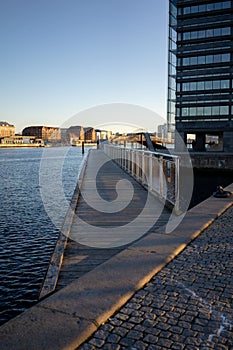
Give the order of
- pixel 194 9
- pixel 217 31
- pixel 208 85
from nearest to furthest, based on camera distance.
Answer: pixel 217 31 → pixel 194 9 → pixel 208 85

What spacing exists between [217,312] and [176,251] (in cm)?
176

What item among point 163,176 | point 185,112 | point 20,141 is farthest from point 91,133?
point 163,176

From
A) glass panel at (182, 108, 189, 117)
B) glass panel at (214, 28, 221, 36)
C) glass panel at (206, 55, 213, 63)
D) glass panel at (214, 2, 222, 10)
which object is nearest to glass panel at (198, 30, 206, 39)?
glass panel at (214, 28, 221, 36)

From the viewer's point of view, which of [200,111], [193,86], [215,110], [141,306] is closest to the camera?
[141,306]

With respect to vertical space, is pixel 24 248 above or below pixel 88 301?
below

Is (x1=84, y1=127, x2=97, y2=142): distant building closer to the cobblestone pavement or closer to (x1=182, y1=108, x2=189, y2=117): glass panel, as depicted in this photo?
(x1=182, y1=108, x2=189, y2=117): glass panel

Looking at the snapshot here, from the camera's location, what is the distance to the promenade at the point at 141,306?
2854mm

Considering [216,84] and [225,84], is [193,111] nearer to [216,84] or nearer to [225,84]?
[216,84]

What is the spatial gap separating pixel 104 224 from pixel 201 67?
186 feet

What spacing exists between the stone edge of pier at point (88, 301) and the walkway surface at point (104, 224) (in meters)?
0.38

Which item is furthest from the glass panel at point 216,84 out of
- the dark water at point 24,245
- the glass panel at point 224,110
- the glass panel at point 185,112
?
the dark water at point 24,245

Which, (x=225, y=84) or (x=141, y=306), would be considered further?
(x=225, y=84)

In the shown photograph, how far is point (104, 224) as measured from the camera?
7.25 meters

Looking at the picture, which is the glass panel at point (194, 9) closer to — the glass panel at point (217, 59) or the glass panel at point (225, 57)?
the glass panel at point (217, 59)
